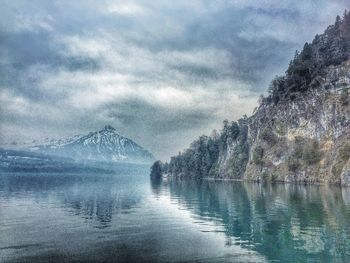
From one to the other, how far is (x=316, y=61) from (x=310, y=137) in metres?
42.4

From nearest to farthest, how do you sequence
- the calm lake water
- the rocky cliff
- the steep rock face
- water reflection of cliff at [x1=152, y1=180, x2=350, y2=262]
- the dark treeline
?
the calm lake water, water reflection of cliff at [x1=152, y1=180, x2=350, y2=262], the steep rock face, the rocky cliff, the dark treeline

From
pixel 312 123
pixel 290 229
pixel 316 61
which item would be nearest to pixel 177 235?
pixel 290 229

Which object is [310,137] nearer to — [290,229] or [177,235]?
[290,229]

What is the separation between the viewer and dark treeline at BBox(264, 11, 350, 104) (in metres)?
174

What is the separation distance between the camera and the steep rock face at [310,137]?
474ft

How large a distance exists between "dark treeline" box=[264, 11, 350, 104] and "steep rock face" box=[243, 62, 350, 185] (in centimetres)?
671

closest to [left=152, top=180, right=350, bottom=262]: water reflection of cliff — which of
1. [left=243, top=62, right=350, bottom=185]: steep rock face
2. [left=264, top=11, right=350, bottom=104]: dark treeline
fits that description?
[left=243, top=62, right=350, bottom=185]: steep rock face

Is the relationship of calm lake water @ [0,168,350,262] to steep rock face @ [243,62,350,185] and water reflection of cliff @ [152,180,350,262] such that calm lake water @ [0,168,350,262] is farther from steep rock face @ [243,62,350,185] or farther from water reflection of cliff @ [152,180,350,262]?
steep rock face @ [243,62,350,185]

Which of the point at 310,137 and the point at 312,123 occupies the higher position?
the point at 312,123

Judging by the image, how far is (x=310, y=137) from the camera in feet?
534

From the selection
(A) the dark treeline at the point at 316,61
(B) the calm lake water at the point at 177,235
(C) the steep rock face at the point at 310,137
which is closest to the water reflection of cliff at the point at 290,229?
(B) the calm lake water at the point at 177,235

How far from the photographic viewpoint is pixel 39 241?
36.8 meters

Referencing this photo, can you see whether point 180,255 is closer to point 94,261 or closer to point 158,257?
point 158,257

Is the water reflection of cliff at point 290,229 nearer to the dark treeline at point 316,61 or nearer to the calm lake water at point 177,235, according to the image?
the calm lake water at point 177,235
